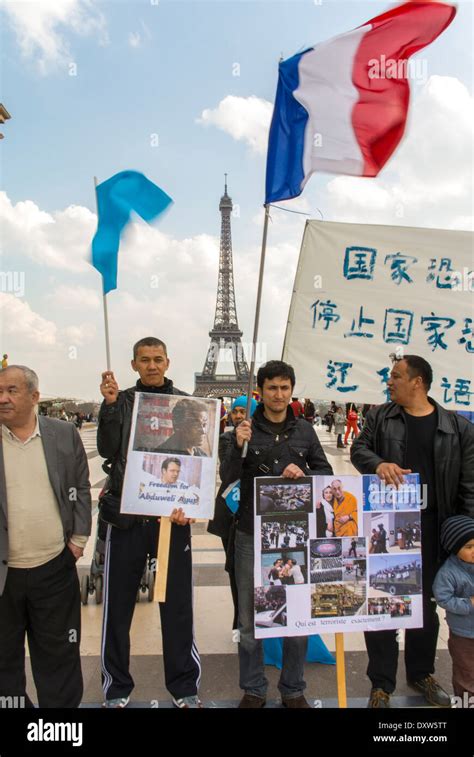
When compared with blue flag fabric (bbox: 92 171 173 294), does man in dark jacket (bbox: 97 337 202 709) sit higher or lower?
lower

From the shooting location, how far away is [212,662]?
347cm

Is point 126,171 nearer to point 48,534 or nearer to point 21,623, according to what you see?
point 48,534

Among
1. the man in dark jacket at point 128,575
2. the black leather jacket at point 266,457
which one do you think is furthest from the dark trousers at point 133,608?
the black leather jacket at point 266,457

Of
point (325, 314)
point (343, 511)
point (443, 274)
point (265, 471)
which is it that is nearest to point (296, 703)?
point (343, 511)

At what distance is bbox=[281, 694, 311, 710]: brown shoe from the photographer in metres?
2.86

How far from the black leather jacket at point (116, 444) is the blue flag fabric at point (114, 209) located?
2.10 ft

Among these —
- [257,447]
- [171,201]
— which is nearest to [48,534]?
[257,447]

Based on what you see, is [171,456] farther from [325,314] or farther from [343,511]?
[325,314]

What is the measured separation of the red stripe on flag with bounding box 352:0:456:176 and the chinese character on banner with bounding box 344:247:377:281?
0.61m

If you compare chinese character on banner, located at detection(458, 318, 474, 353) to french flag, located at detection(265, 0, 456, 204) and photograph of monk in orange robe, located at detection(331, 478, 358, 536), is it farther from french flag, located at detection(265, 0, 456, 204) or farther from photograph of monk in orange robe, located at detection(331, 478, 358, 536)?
photograph of monk in orange robe, located at detection(331, 478, 358, 536)

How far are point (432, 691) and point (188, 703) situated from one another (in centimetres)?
133

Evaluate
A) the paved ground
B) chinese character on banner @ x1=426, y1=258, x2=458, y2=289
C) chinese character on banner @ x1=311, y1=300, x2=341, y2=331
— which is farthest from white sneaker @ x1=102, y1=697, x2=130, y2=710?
chinese character on banner @ x1=426, y1=258, x2=458, y2=289
